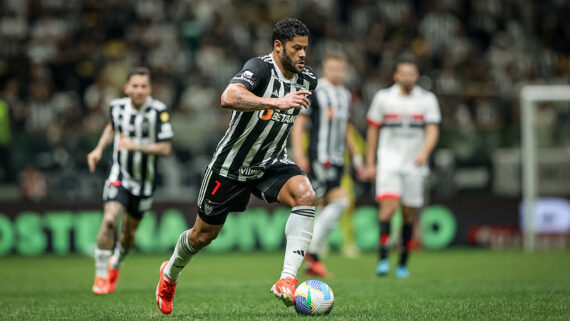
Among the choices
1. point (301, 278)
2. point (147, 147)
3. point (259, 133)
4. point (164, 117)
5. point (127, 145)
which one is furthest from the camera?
point (301, 278)

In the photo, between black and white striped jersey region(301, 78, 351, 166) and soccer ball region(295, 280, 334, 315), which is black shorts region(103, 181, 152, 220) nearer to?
black and white striped jersey region(301, 78, 351, 166)

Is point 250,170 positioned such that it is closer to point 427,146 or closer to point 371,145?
point 427,146

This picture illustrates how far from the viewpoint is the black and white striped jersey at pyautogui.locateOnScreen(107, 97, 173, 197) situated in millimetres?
9352

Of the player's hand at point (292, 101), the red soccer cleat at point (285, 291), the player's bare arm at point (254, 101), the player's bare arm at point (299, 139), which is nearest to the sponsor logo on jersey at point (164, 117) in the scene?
the player's bare arm at point (299, 139)

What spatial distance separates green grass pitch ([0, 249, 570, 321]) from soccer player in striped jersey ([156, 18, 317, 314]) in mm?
556

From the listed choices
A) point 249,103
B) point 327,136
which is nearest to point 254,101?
point 249,103

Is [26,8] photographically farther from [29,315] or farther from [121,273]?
[29,315]

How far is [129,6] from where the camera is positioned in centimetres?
2077

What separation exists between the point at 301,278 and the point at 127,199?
261cm

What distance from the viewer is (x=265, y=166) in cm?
675

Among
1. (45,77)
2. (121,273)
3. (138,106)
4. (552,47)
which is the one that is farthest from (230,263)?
(552,47)

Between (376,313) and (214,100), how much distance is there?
12209 mm

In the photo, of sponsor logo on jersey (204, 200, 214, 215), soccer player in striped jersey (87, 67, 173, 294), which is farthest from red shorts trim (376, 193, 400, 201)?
sponsor logo on jersey (204, 200, 214, 215)

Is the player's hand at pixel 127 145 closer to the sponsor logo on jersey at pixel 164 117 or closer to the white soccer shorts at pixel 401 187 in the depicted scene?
the sponsor logo on jersey at pixel 164 117
